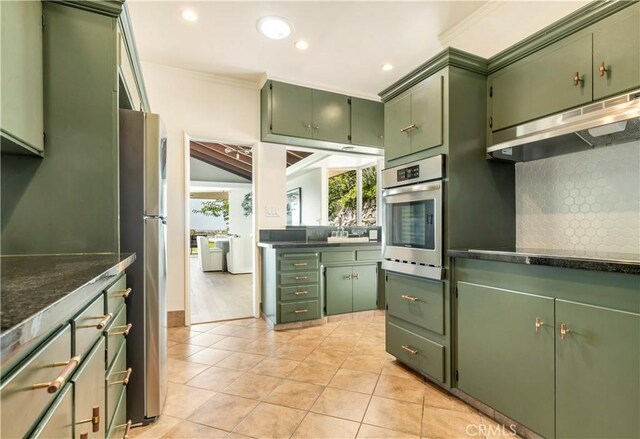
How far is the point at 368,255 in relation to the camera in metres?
3.52

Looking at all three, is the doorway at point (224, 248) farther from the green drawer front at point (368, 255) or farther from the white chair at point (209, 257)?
the green drawer front at point (368, 255)

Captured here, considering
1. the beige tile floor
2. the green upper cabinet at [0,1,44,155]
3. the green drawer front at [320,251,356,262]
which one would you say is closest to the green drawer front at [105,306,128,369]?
the beige tile floor

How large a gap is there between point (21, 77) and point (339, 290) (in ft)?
9.60

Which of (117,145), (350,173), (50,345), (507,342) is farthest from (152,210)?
(350,173)

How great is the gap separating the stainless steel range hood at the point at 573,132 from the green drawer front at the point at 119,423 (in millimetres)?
2335

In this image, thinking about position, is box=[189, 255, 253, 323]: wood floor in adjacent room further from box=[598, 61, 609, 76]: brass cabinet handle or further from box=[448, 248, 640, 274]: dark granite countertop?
box=[598, 61, 609, 76]: brass cabinet handle

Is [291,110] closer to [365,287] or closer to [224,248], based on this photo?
[365,287]

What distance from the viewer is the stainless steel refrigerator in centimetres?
158

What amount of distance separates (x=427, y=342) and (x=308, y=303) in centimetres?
147

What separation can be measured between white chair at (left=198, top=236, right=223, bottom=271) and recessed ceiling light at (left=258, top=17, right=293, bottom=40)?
17.6 ft

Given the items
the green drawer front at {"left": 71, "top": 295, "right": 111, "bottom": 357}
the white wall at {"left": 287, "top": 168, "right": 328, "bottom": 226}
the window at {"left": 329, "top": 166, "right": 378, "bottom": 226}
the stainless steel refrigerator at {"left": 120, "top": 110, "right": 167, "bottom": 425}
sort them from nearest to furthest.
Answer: the green drawer front at {"left": 71, "top": 295, "right": 111, "bottom": 357} < the stainless steel refrigerator at {"left": 120, "top": 110, "right": 167, "bottom": 425} < the window at {"left": 329, "top": 166, "right": 378, "bottom": 226} < the white wall at {"left": 287, "top": 168, "right": 328, "bottom": 226}

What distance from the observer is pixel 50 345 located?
61 cm

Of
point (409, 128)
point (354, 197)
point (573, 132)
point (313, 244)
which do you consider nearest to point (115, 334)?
point (409, 128)

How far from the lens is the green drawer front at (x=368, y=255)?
3.47 m
